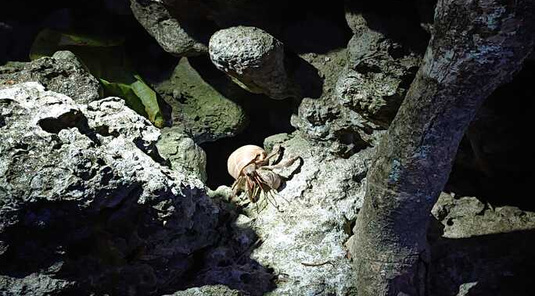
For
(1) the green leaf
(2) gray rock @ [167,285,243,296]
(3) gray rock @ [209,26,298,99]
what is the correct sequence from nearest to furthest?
1. (2) gray rock @ [167,285,243,296]
2. (3) gray rock @ [209,26,298,99]
3. (1) the green leaf

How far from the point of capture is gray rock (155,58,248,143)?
10.3 feet

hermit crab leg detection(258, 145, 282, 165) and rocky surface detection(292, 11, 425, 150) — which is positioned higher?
rocky surface detection(292, 11, 425, 150)

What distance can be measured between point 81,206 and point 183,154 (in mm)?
1062

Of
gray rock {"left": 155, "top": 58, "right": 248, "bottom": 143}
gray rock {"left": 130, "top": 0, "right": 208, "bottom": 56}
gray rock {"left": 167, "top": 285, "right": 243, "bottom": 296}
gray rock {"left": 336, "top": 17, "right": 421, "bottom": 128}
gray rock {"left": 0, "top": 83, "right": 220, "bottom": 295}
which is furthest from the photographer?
gray rock {"left": 155, "top": 58, "right": 248, "bottom": 143}

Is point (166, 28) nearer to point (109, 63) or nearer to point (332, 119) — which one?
point (109, 63)

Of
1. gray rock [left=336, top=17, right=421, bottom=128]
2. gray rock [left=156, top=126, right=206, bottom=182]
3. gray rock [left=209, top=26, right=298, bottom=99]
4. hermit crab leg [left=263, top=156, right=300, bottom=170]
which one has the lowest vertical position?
gray rock [left=156, top=126, right=206, bottom=182]

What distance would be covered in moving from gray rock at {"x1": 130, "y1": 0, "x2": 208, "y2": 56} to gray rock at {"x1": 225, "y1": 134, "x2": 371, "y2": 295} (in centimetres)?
66

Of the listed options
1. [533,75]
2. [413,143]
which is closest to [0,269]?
[413,143]

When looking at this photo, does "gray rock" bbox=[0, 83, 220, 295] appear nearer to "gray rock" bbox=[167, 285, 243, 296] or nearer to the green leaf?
"gray rock" bbox=[167, 285, 243, 296]

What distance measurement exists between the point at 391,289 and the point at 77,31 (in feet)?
7.04

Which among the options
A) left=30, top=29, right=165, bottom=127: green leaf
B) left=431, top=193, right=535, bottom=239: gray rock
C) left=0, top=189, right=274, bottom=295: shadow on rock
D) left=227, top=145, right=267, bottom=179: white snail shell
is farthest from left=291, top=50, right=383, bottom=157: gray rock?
left=30, top=29, right=165, bottom=127: green leaf

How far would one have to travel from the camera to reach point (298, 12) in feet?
8.73

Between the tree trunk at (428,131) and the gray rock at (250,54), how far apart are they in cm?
74

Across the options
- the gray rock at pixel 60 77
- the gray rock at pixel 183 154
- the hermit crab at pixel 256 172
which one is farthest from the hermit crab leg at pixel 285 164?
the gray rock at pixel 60 77
